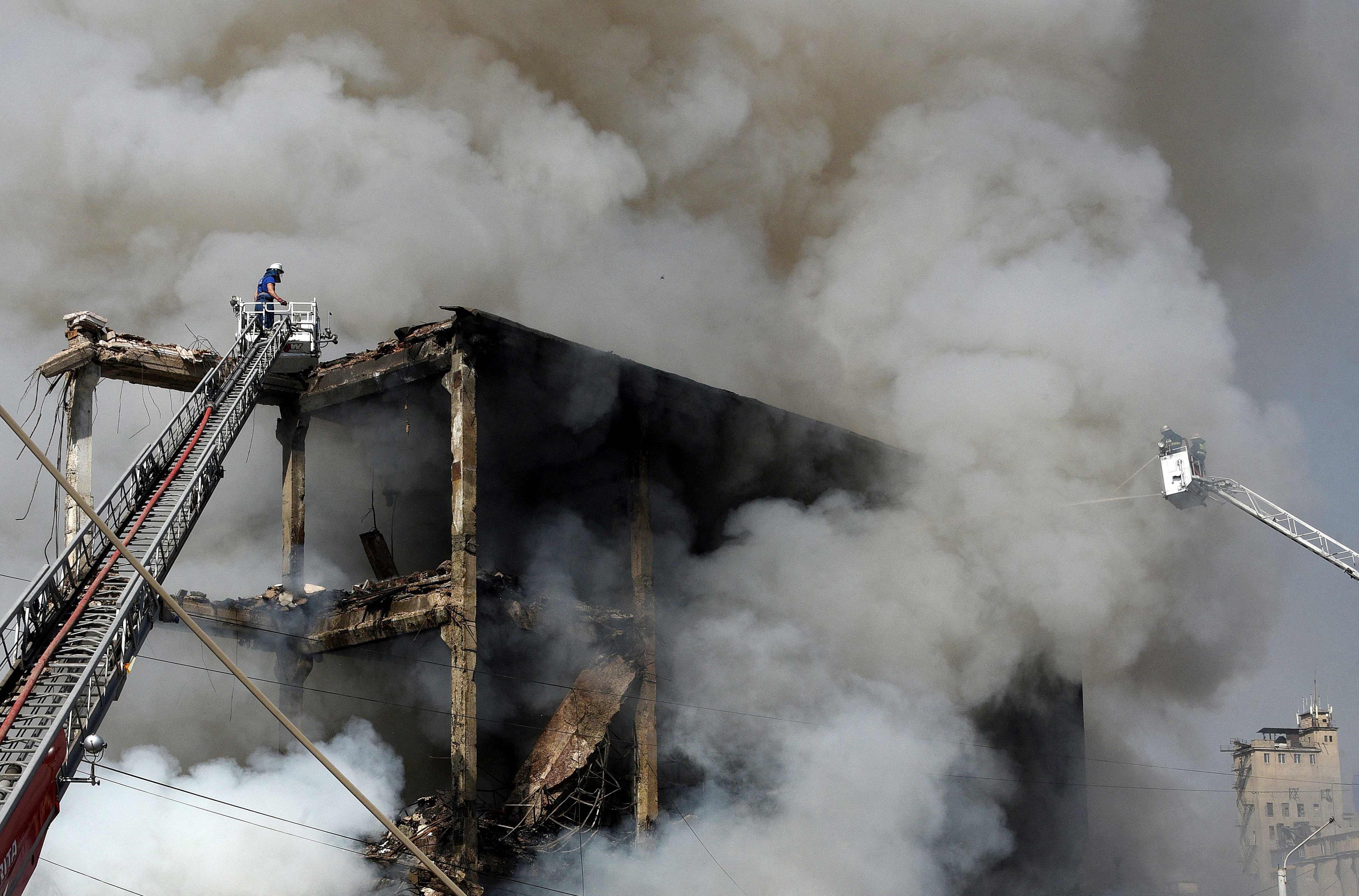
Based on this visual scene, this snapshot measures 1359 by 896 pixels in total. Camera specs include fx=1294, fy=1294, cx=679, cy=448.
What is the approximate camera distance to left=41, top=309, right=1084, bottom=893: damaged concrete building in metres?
16.9

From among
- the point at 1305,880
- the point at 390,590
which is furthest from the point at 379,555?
the point at 1305,880

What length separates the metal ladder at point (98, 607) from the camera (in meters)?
9.93

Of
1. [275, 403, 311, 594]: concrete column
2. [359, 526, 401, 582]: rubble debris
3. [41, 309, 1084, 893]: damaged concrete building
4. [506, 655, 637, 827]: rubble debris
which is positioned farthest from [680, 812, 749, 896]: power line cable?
[275, 403, 311, 594]: concrete column

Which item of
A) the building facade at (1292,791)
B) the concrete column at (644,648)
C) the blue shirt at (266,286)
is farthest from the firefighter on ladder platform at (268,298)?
the building facade at (1292,791)

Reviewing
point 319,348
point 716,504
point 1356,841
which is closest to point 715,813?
point 716,504

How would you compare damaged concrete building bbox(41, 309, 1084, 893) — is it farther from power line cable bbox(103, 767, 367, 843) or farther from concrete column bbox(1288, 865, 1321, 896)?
concrete column bbox(1288, 865, 1321, 896)

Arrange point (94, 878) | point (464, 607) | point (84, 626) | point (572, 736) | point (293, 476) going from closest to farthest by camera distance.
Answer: point (84, 626) < point (94, 878) < point (464, 607) < point (572, 736) < point (293, 476)

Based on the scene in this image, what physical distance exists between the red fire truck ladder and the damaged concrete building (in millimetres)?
3421

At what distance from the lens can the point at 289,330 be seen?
18.7 metres

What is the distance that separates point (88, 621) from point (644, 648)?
8.67 m

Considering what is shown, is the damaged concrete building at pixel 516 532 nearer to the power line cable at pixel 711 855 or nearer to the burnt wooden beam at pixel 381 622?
the burnt wooden beam at pixel 381 622

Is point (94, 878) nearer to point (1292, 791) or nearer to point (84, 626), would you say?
point (84, 626)

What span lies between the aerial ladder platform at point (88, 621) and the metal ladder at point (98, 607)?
1 centimetres

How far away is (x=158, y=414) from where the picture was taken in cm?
2552
